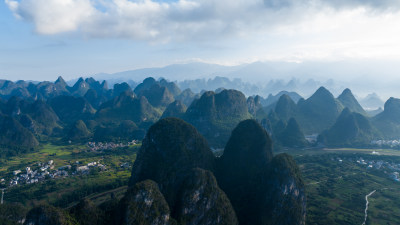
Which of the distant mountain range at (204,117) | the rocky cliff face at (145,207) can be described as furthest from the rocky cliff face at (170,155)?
the distant mountain range at (204,117)

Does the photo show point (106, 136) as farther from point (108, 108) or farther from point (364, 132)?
point (364, 132)

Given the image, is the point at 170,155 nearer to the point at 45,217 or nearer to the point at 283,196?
the point at 283,196

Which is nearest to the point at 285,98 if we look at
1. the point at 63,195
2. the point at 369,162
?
the point at 369,162

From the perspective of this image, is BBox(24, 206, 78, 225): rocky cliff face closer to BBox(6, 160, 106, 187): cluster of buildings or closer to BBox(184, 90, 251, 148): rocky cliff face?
BBox(6, 160, 106, 187): cluster of buildings

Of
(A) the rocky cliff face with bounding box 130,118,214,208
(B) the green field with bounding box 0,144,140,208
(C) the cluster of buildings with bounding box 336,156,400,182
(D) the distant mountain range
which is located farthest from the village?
(C) the cluster of buildings with bounding box 336,156,400,182

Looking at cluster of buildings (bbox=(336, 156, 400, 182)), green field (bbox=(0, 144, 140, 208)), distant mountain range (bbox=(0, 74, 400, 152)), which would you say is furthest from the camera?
distant mountain range (bbox=(0, 74, 400, 152))
